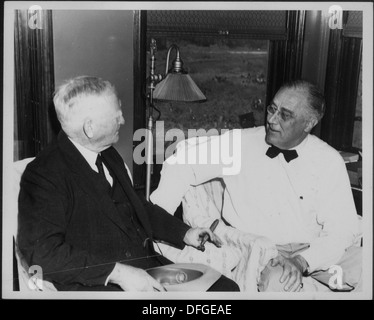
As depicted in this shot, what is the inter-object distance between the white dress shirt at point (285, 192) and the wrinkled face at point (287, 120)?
5 centimetres

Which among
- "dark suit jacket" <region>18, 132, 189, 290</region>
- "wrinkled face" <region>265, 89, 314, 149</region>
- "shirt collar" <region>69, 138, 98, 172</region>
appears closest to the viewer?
"dark suit jacket" <region>18, 132, 189, 290</region>

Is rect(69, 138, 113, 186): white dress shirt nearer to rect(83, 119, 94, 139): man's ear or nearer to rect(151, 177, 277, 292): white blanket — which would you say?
rect(83, 119, 94, 139): man's ear

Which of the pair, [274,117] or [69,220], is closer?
[69,220]

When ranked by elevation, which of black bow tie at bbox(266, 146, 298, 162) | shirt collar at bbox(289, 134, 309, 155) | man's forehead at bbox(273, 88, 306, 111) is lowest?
black bow tie at bbox(266, 146, 298, 162)

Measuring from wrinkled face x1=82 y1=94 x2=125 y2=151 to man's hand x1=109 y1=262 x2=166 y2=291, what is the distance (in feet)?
1.92

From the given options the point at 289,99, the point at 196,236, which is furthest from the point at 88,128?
the point at 289,99

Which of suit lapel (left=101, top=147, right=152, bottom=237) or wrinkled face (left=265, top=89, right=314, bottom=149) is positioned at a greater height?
wrinkled face (left=265, top=89, right=314, bottom=149)

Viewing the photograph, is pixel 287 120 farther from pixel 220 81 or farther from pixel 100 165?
pixel 100 165

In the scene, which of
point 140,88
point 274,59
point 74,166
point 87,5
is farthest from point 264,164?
point 87,5

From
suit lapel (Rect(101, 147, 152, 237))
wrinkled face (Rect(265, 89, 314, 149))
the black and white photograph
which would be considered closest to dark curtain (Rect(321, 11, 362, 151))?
the black and white photograph

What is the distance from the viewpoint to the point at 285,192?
8.21ft

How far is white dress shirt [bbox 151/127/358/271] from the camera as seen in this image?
2496 millimetres

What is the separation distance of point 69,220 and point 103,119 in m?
0.50
